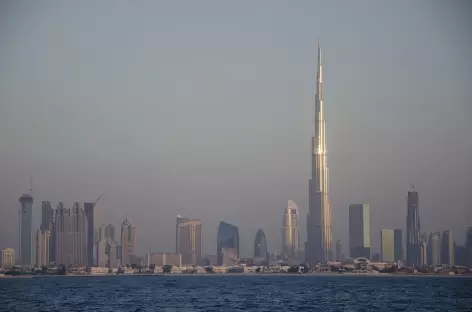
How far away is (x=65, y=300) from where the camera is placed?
297ft

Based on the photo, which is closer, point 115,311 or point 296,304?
point 115,311

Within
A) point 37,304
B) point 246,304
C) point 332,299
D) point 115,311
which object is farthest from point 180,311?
point 332,299

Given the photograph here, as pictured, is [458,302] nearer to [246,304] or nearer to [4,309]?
[246,304]

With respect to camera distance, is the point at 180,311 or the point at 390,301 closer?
the point at 180,311

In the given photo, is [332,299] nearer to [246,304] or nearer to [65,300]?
[246,304]

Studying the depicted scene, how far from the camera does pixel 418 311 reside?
7394 centimetres

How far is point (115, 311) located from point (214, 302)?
52.7 ft

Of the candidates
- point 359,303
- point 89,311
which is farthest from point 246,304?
point 89,311

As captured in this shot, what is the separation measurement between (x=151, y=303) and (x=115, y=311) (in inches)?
487

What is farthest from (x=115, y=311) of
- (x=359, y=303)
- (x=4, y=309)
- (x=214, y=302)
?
(x=359, y=303)

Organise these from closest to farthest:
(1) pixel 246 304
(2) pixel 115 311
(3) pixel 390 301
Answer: (2) pixel 115 311 < (1) pixel 246 304 < (3) pixel 390 301

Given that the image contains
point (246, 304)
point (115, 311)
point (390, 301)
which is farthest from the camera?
point (390, 301)

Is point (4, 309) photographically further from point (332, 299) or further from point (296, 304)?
point (332, 299)

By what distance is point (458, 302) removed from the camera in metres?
86.4
